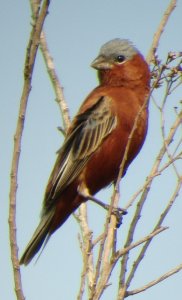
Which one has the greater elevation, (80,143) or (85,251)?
(80,143)

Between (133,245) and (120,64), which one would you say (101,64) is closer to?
(120,64)

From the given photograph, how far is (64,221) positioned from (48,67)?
4.88 feet

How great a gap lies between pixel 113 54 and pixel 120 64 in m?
0.13

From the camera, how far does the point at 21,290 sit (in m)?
3.50

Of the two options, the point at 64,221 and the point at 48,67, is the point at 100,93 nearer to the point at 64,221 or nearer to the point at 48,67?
the point at 48,67

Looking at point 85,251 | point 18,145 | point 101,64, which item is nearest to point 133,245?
point 85,251

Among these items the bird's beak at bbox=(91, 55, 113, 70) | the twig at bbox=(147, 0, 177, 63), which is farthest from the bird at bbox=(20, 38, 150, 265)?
the twig at bbox=(147, 0, 177, 63)

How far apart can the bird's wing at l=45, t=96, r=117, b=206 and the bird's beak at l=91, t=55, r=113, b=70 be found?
44 cm

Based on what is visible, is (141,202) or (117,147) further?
(117,147)

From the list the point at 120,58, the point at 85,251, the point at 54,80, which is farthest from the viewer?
the point at 120,58

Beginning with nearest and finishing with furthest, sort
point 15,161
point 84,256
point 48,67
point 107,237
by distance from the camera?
point 15,161
point 84,256
point 107,237
point 48,67

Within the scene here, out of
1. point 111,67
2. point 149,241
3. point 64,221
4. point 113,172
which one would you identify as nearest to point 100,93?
point 111,67

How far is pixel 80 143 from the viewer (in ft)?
20.5

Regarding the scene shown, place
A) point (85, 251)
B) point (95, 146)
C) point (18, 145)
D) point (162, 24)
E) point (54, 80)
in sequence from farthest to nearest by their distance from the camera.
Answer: point (95, 146), point (54, 80), point (162, 24), point (85, 251), point (18, 145)
